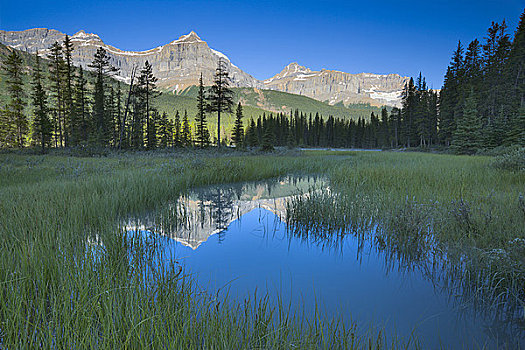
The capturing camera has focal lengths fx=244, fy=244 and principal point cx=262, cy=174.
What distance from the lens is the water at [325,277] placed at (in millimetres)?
2406

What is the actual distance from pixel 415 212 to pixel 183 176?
8.37m

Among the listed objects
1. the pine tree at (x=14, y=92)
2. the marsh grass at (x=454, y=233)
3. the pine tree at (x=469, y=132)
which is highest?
the pine tree at (x=14, y=92)

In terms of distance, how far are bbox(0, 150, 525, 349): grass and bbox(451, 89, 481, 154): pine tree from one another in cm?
2594

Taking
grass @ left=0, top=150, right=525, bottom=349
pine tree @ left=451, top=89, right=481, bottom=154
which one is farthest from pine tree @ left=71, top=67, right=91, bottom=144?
pine tree @ left=451, top=89, right=481, bottom=154

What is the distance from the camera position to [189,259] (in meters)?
4.02

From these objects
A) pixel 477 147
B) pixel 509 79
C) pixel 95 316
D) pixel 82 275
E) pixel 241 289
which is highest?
pixel 509 79

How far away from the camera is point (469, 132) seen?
28953 mm

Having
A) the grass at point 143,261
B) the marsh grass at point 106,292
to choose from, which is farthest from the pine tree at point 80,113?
the marsh grass at point 106,292

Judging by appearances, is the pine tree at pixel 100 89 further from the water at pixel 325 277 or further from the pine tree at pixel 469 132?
the pine tree at pixel 469 132

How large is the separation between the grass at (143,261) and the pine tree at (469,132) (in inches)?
1021

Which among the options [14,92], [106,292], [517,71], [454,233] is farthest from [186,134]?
[517,71]

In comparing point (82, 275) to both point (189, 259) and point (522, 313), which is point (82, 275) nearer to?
point (189, 259)

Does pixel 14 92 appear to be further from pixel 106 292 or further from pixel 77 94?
pixel 106 292

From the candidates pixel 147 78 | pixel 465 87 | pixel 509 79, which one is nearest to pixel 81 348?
pixel 147 78
